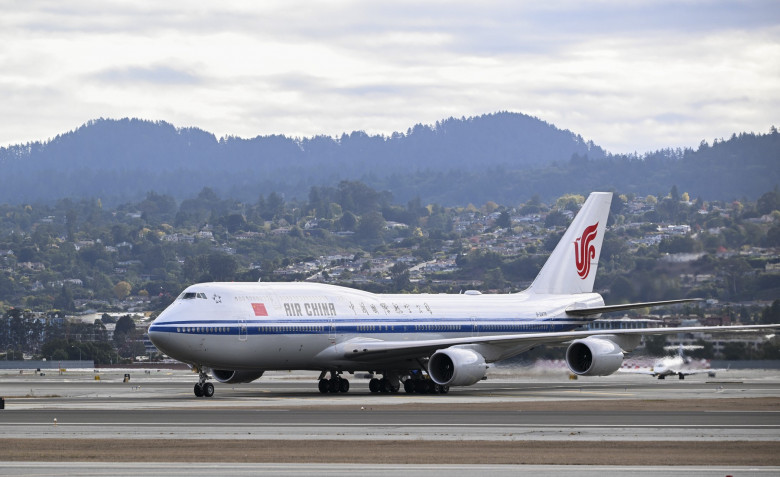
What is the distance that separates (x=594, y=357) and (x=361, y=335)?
943 cm

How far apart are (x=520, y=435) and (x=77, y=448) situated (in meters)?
9.95

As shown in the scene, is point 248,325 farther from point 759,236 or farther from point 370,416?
point 759,236

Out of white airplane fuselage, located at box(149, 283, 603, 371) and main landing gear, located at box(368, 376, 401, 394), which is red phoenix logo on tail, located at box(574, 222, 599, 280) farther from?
main landing gear, located at box(368, 376, 401, 394)

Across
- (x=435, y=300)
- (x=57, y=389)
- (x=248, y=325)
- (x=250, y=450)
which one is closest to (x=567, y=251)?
(x=435, y=300)

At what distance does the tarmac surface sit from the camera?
23453 millimetres

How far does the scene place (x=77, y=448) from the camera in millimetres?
25859

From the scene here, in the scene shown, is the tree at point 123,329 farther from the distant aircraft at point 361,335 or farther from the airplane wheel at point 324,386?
the airplane wheel at point 324,386

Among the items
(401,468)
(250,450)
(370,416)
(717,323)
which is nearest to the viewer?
(401,468)

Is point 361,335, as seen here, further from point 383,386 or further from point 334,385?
point 383,386

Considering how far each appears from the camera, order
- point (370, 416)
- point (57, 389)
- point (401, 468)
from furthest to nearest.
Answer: point (57, 389)
point (370, 416)
point (401, 468)

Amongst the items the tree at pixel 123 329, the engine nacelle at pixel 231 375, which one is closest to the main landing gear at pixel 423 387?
the engine nacelle at pixel 231 375

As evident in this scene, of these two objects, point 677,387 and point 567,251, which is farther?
point 567,251

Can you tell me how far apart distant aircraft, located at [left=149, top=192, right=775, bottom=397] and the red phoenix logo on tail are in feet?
12.0

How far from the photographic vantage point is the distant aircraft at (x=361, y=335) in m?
46.9
